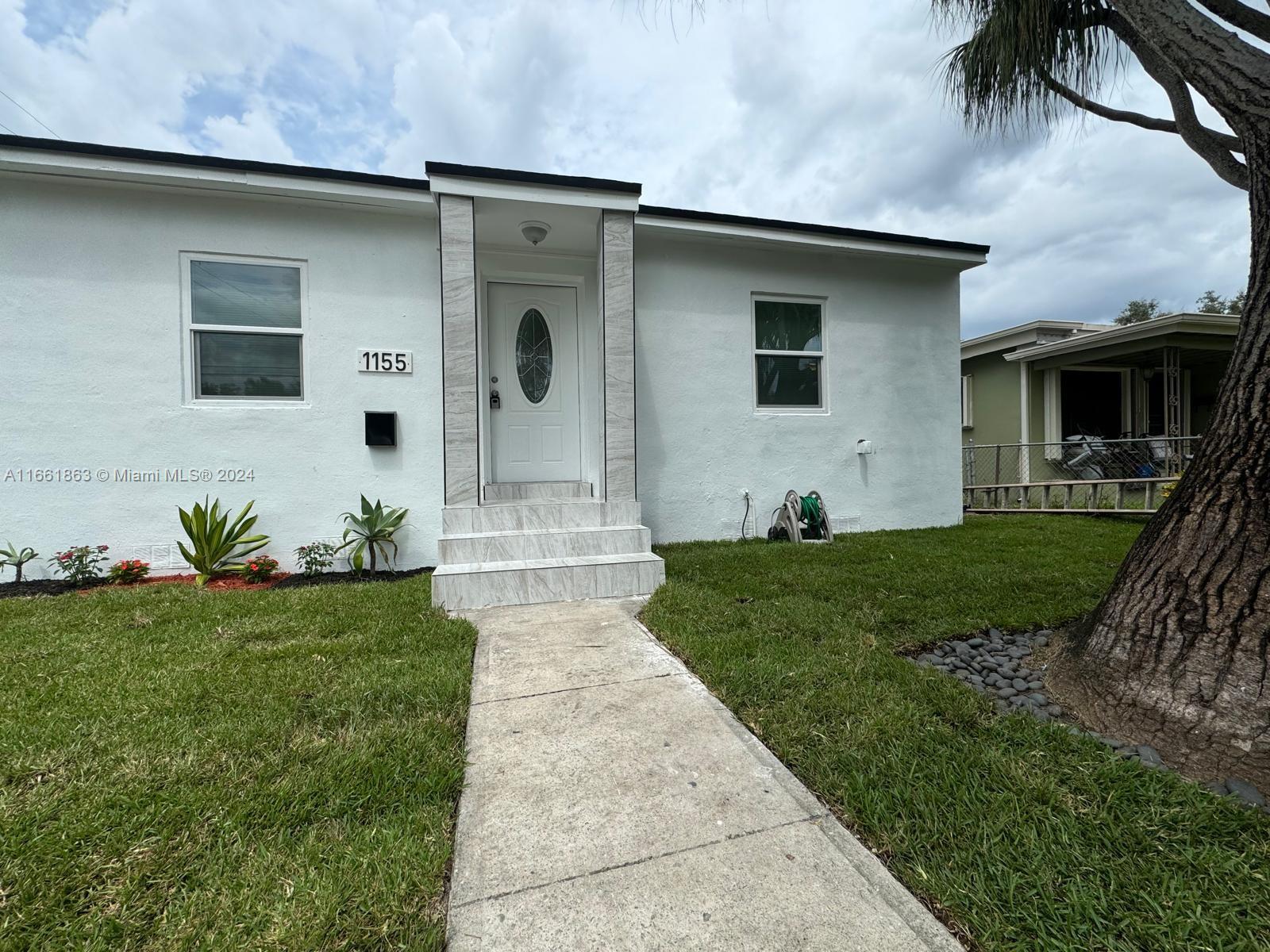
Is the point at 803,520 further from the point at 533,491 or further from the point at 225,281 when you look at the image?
the point at 225,281

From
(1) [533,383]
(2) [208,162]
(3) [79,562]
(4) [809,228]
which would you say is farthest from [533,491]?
(4) [809,228]

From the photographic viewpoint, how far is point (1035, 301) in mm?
23781

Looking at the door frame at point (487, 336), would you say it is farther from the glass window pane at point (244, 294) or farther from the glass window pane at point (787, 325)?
the glass window pane at point (787, 325)

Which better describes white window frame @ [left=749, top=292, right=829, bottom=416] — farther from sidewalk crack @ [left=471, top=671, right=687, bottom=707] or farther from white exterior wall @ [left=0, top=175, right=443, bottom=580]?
sidewalk crack @ [left=471, top=671, right=687, bottom=707]

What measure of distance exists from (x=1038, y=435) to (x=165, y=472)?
1365 cm

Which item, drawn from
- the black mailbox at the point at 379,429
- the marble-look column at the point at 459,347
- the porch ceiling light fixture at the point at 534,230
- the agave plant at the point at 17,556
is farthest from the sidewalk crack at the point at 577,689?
the agave plant at the point at 17,556

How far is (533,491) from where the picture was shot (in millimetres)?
5195

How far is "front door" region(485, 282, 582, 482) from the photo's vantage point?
5.38 m

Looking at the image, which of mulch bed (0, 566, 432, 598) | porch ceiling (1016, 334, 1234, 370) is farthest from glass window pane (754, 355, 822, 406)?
porch ceiling (1016, 334, 1234, 370)

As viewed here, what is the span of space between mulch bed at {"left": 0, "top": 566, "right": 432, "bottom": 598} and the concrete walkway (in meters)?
2.75

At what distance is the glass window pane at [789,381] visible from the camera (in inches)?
231

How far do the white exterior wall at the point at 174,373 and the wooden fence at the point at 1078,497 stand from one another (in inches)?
335

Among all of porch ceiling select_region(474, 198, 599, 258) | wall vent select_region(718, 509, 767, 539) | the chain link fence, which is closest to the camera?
porch ceiling select_region(474, 198, 599, 258)

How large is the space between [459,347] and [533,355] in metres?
1.51
